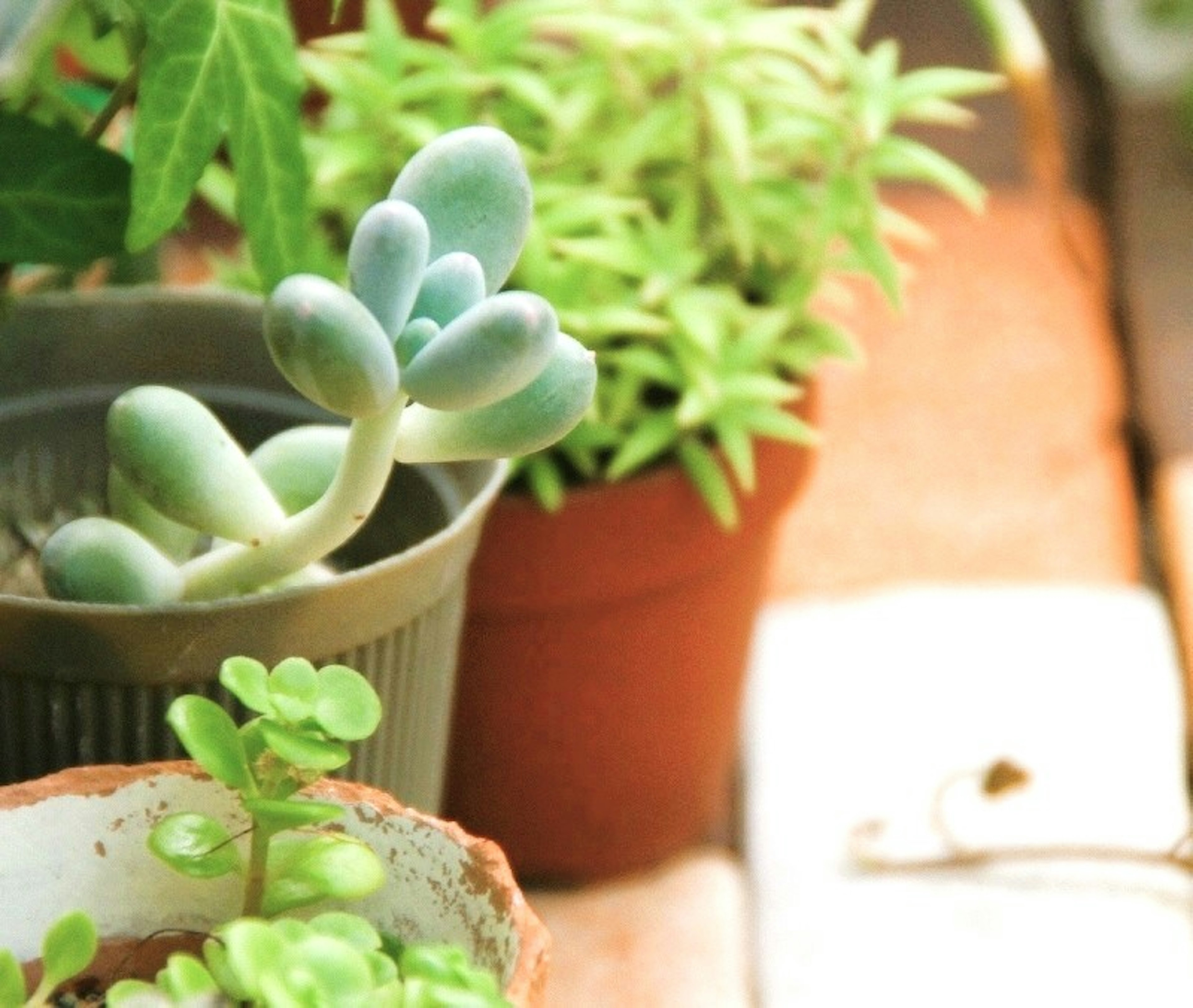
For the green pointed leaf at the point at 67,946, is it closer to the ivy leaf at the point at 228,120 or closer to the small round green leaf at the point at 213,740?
the small round green leaf at the point at 213,740

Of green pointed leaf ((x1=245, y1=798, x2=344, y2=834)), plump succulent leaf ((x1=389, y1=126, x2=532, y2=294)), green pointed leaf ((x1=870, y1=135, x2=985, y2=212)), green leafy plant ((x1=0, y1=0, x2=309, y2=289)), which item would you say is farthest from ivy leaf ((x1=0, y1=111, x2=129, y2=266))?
green pointed leaf ((x1=870, y1=135, x2=985, y2=212))

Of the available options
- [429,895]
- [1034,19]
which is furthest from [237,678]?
[1034,19]

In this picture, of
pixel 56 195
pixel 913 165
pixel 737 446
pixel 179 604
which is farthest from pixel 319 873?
pixel 913 165

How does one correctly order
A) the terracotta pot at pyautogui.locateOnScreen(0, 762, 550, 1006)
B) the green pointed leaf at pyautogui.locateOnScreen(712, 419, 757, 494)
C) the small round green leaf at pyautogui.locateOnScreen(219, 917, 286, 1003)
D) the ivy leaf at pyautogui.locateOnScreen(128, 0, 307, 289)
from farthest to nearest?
the green pointed leaf at pyautogui.locateOnScreen(712, 419, 757, 494), the ivy leaf at pyautogui.locateOnScreen(128, 0, 307, 289), the terracotta pot at pyautogui.locateOnScreen(0, 762, 550, 1006), the small round green leaf at pyautogui.locateOnScreen(219, 917, 286, 1003)

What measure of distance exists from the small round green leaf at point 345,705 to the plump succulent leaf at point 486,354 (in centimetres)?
9

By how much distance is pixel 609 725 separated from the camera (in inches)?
45.5

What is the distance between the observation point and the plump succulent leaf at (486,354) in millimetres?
521

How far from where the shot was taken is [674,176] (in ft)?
3.67

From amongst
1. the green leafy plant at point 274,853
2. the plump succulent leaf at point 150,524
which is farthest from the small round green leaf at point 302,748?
the plump succulent leaf at point 150,524

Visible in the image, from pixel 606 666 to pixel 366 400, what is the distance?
599mm

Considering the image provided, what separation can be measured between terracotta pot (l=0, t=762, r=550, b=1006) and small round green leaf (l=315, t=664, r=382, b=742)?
0.04m

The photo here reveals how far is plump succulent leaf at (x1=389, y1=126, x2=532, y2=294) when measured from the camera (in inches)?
23.0

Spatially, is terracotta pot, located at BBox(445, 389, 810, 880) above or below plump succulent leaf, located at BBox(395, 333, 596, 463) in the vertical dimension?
below

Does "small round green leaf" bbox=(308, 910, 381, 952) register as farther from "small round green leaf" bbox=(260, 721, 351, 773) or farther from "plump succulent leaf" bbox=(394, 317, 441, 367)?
"plump succulent leaf" bbox=(394, 317, 441, 367)
